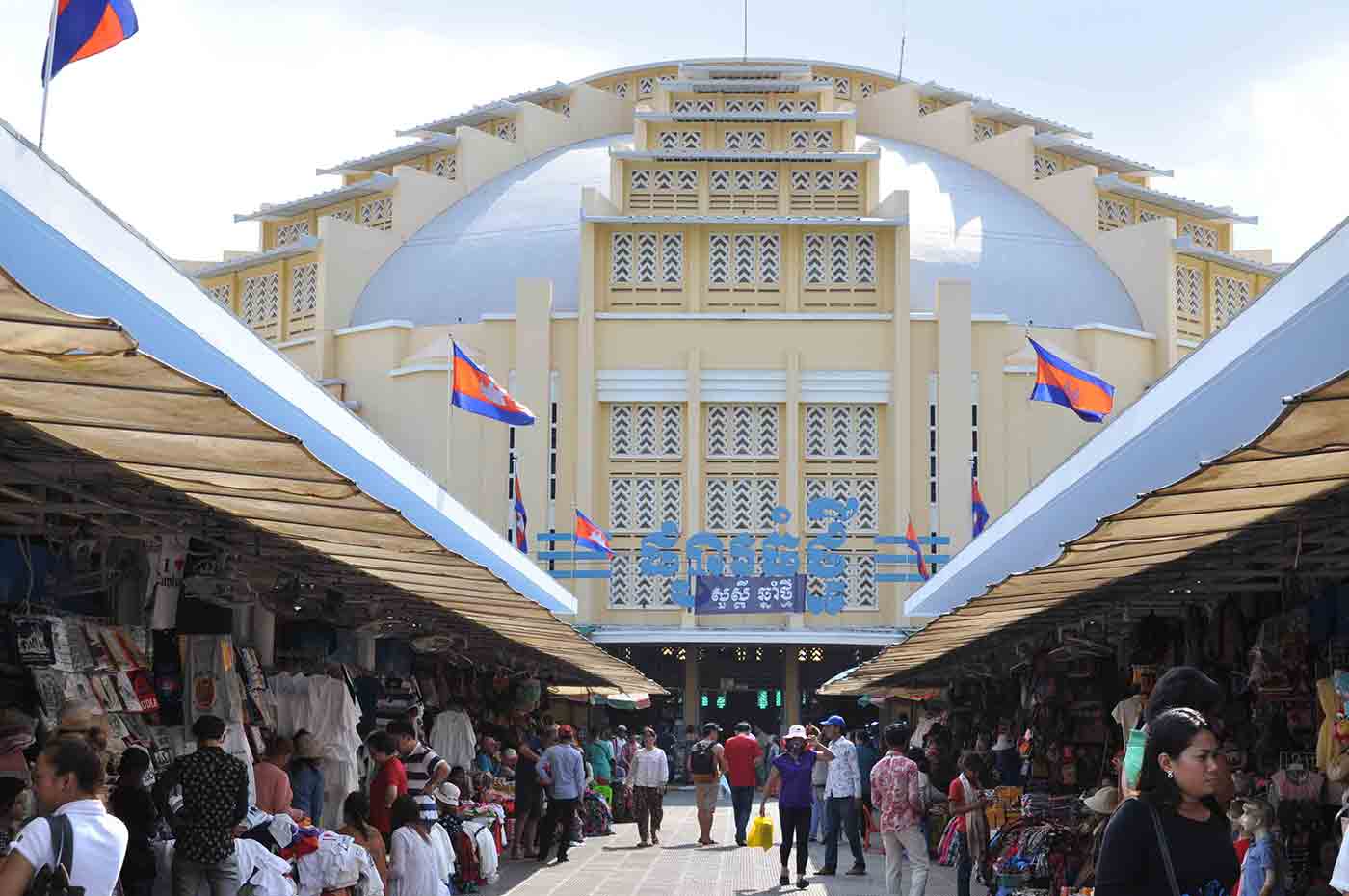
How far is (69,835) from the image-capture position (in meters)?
6.57

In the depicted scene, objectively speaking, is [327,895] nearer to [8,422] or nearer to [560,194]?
[8,422]

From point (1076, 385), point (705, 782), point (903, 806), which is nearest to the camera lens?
point (903, 806)

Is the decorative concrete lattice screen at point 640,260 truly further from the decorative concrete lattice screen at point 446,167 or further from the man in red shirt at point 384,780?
the man in red shirt at point 384,780

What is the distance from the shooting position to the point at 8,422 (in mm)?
8242

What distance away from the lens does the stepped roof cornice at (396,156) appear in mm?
51938

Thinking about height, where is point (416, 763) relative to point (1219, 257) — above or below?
below

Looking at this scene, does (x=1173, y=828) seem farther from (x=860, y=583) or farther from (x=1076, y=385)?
(x=860, y=583)

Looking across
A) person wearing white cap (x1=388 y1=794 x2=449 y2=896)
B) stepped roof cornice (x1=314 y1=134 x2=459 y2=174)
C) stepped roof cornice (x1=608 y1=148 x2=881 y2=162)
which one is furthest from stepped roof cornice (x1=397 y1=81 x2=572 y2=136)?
person wearing white cap (x1=388 y1=794 x2=449 y2=896)

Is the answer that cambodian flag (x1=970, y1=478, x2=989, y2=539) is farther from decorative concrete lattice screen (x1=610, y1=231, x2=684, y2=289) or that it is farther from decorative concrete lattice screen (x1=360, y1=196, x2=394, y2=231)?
decorative concrete lattice screen (x1=360, y1=196, x2=394, y2=231)

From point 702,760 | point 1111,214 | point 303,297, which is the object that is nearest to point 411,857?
point 702,760

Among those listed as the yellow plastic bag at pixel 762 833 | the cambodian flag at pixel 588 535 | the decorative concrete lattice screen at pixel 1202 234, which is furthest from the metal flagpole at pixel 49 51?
the decorative concrete lattice screen at pixel 1202 234

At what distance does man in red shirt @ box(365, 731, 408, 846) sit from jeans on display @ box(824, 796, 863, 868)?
20.6ft

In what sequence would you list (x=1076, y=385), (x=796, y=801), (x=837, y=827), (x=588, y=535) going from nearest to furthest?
(x=796, y=801)
(x=837, y=827)
(x=1076, y=385)
(x=588, y=535)

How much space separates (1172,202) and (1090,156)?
329cm
